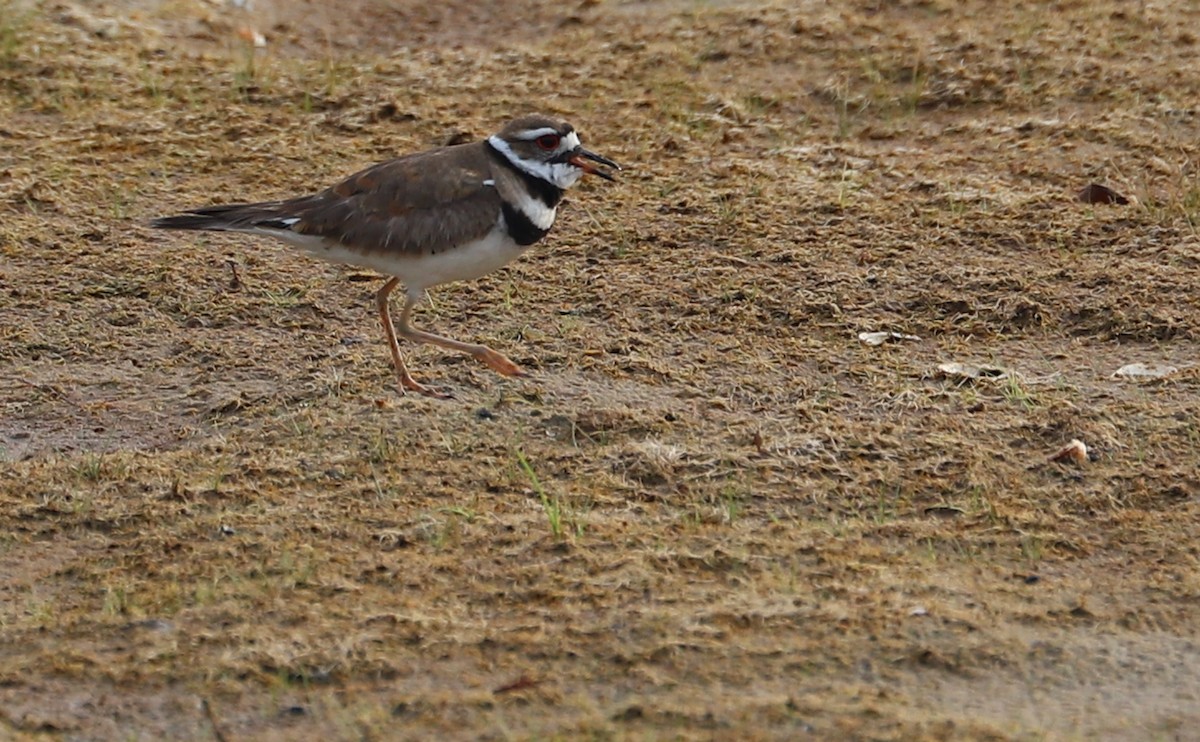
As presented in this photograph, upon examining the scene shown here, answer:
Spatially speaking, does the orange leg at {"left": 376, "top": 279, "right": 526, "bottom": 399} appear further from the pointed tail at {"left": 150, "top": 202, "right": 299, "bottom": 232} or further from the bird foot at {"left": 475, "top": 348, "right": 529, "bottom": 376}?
the pointed tail at {"left": 150, "top": 202, "right": 299, "bottom": 232}

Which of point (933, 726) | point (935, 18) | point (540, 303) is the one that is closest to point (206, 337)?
point (540, 303)

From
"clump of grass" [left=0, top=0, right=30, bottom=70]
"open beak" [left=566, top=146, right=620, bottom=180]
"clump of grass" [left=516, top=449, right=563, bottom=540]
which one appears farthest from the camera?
"clump of grass" [left=0, top=0, right=30, bottom=70]

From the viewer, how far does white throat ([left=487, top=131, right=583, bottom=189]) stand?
6.74 meters

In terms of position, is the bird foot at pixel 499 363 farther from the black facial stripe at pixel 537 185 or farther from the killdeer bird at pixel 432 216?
the black facial stripe at pixel 537 185

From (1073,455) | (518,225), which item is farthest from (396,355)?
(1073,455)

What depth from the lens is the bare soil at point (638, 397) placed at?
4.70 meters

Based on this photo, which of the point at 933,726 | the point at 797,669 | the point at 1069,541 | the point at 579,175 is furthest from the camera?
the point at 579,175

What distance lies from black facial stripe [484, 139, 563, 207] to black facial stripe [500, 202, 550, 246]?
0.17 meters

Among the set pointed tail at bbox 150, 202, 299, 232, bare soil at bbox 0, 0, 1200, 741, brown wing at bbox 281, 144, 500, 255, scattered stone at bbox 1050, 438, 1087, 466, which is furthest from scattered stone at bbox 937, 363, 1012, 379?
pointed tail at bbox 150, 202, 299, 232

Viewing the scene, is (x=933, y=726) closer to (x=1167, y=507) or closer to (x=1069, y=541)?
(x=1069, y=541)

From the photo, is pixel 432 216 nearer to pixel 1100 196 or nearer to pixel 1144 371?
pixel 1144 371

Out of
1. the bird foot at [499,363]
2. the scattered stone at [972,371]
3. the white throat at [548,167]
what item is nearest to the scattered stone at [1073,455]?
the scattered stone at [972,371]

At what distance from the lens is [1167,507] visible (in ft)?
18.2

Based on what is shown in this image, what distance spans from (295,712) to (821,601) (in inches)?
58.3
